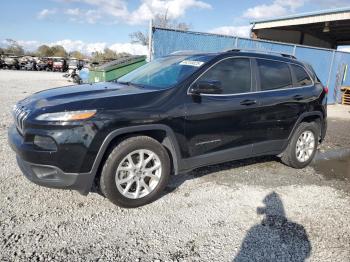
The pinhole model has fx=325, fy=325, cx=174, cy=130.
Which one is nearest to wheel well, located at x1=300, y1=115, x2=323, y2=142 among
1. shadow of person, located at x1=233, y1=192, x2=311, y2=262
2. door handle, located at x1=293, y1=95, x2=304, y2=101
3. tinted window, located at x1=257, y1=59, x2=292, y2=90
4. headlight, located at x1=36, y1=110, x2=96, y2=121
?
door handle, located at x1=293, y1=95, x2=304, y2=101

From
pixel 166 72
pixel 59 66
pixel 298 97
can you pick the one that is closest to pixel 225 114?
pixel 166 72

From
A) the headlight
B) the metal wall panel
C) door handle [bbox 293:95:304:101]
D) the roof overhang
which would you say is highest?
the roof overhang

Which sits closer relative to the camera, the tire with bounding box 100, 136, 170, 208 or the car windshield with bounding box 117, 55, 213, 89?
the tire with bounding box 100, 136, 170, 208

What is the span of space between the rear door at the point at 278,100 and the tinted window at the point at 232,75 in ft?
0.77

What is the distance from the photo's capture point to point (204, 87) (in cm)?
378

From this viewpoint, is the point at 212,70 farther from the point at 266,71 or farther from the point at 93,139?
the point at 93,139

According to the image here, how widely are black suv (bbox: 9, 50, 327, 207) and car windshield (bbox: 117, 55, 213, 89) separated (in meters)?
0.02

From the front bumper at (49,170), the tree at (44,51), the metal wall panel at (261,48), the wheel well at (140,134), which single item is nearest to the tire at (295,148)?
the metal wall panel at (261,48)

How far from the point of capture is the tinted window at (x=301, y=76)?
5188 mm

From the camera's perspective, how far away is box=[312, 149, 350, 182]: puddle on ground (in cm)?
532

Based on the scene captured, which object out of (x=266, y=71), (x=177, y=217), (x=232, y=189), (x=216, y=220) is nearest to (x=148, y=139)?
(x=177, y=217)

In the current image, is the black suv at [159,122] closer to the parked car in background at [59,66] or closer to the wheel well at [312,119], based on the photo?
the wheel well at [312,119]

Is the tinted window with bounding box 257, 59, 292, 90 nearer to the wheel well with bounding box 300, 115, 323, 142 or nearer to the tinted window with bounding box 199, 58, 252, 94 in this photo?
the tinted window with bounding box 199, 58, 252, 94

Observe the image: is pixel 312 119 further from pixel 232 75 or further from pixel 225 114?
pixel 225 114
